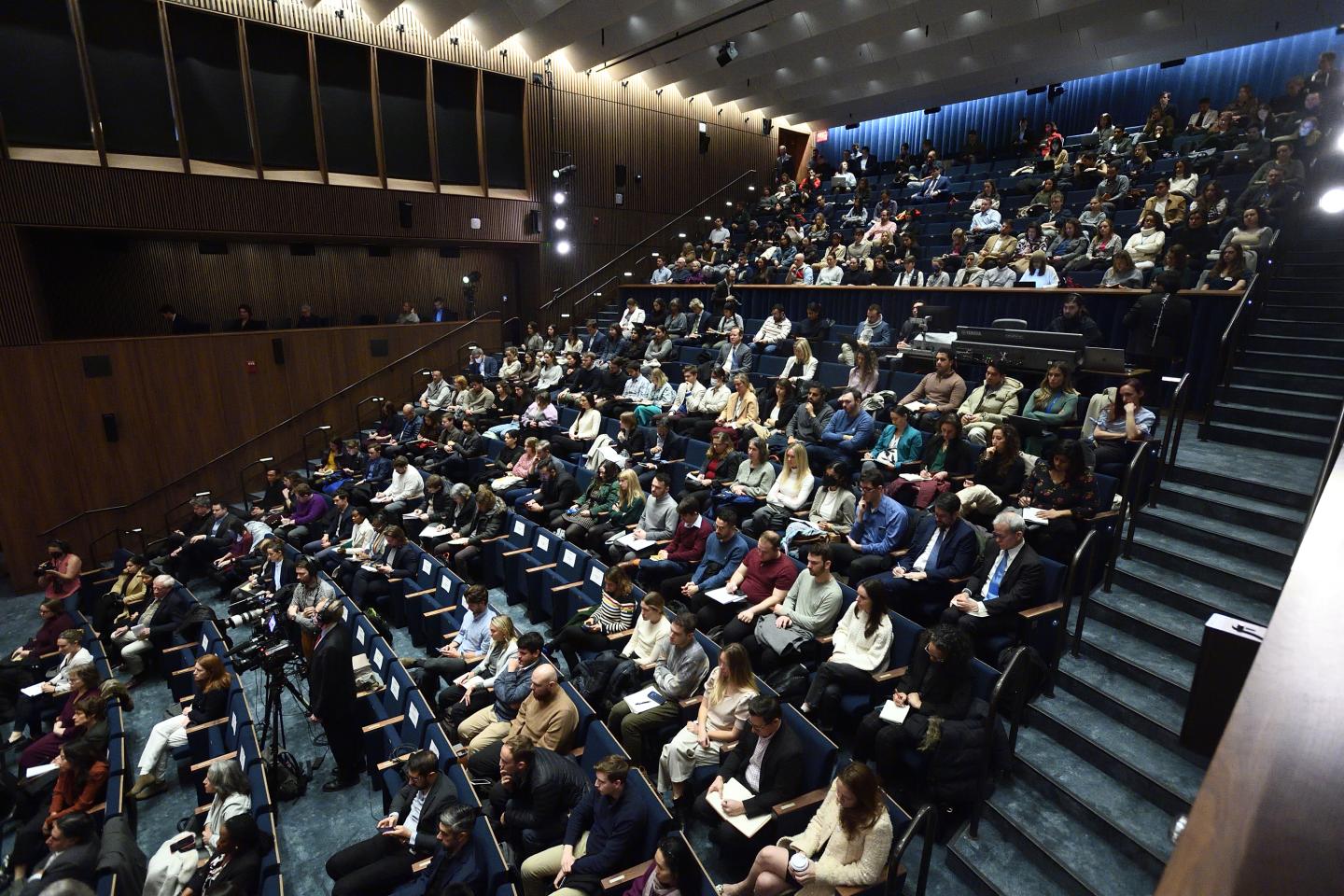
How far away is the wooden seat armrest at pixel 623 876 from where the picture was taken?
315 centimetres

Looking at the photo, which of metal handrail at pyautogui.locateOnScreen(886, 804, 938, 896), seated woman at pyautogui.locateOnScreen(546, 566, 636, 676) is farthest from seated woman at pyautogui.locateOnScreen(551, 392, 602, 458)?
metal handrail at pyautogui.locateOnScreen(886, 804, 938, 896)

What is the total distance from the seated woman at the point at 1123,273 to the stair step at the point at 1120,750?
463 cm

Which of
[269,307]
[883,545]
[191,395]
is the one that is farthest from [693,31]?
[883,545]

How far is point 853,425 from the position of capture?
6453mm

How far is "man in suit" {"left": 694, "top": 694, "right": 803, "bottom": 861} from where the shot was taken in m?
3.39

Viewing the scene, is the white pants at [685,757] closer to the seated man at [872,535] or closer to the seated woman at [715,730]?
the seated woman at [715,730]

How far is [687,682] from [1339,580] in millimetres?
3677

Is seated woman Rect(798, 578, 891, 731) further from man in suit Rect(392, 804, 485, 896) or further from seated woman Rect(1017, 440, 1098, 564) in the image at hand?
man in suit Rect(392, 804, 485, 896)

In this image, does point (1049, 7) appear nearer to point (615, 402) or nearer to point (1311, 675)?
point (615, 402)

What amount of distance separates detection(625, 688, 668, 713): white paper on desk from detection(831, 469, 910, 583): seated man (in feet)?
5.18

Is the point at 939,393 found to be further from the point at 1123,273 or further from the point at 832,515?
the point at 1123,273

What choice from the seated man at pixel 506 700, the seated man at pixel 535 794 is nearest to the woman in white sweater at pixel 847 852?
the seated man at pixel 535 794

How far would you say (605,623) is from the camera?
16.7ft

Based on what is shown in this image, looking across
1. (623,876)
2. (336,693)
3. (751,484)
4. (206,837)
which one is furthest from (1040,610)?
(206,837)
